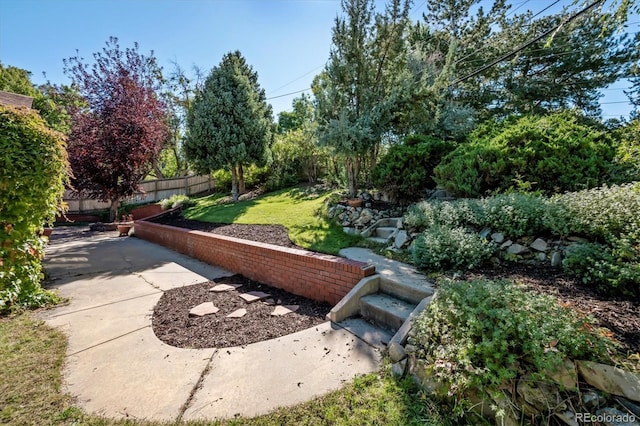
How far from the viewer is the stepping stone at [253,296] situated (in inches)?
149

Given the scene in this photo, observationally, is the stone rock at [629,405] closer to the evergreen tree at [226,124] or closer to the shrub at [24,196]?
the shrub at [24,196]

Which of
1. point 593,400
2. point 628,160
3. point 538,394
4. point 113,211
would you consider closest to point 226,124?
point 113,211

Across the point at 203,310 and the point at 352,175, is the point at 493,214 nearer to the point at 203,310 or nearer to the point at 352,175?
the point at 352,175

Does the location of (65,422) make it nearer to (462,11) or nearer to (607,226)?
(607,226)

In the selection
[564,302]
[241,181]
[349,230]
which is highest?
[241,181]

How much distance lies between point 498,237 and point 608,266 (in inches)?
42.9

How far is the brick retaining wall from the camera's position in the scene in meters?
3.40

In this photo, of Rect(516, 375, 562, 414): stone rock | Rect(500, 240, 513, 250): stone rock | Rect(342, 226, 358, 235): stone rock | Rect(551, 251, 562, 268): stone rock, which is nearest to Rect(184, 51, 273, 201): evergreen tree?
Rect(342, 226, 358, 235): stone rock

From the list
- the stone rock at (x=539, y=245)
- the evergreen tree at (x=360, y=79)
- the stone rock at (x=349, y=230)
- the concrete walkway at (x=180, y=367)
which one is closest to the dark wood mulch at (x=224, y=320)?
the concrete walkway at (x=180, y=367)

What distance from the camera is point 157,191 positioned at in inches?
595

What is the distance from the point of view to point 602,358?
1.49m

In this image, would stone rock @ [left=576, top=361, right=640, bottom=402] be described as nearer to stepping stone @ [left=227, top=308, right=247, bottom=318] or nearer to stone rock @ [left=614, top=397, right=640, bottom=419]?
stone rock @ [left=614, top=397, right=640, bottom=419]

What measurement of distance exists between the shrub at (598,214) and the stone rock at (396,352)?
2.19 metres

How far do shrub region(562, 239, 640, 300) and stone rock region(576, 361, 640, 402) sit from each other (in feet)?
3.56
